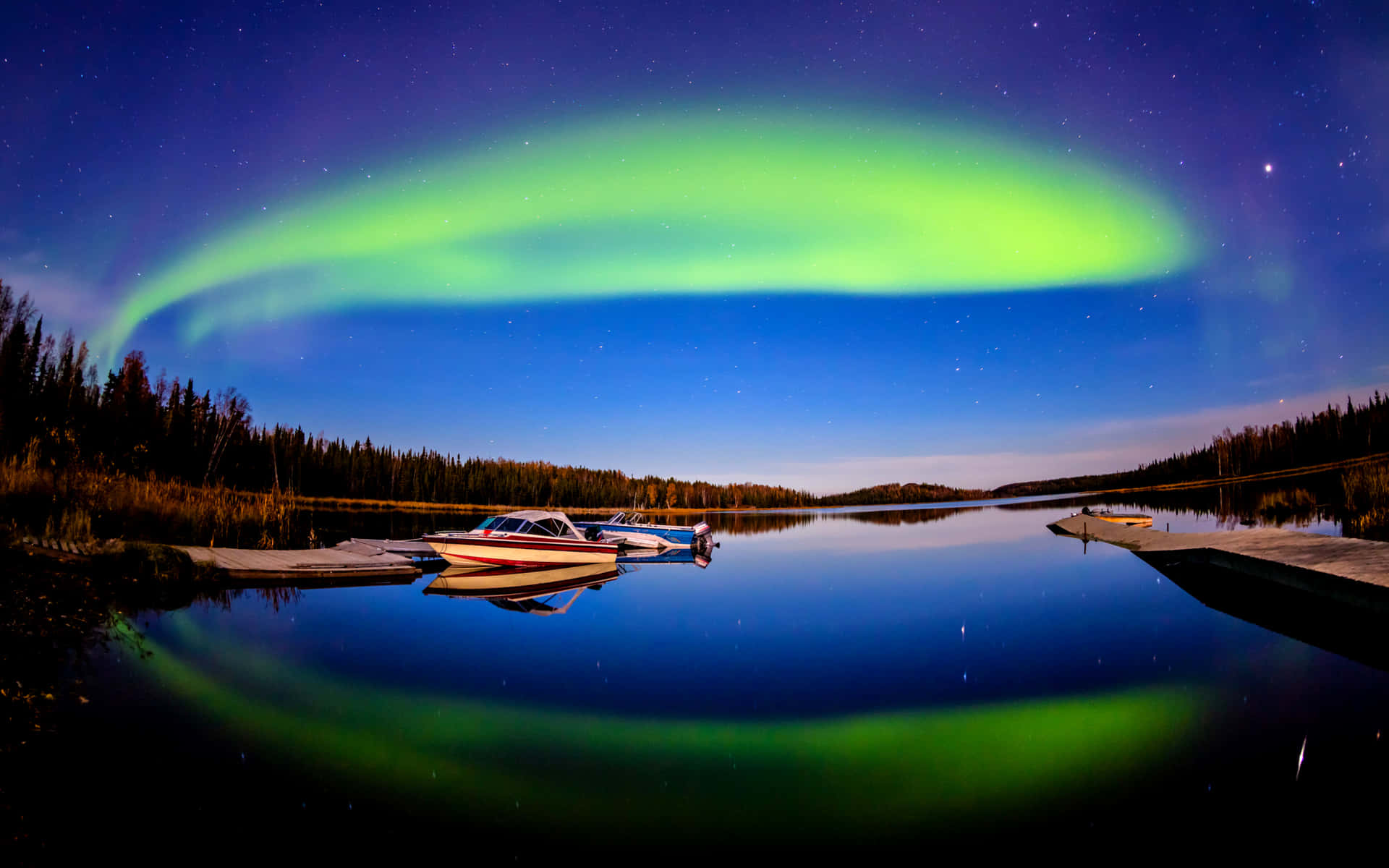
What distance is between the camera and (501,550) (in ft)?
83.8

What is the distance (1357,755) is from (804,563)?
25.2 m

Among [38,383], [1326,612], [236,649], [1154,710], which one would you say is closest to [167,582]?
[236,649]

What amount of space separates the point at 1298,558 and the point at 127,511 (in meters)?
36.9

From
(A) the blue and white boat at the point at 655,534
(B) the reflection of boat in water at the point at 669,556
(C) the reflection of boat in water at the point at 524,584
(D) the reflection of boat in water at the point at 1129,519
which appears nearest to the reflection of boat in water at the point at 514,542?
(C) the reflection of boat in water at the point at 524,584

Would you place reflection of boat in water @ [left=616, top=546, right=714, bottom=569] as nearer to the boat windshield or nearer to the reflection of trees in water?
the boat windshield

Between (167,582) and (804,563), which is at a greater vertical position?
(167,582)

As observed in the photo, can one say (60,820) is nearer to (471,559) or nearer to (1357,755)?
(1357,755)

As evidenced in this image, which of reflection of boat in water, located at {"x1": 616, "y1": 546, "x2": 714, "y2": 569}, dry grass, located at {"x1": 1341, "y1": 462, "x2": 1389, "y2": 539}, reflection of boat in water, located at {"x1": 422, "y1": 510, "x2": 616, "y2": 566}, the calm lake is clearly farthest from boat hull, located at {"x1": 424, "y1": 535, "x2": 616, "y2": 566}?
dry grass, located at {"x1": 1341, "y1": 462, "x2": 1389, "y2": 539}

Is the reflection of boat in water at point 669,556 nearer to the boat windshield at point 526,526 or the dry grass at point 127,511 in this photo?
the boat windshield at point 526,526

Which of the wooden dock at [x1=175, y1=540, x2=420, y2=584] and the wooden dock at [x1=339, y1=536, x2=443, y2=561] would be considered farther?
the wooden dock at [x1=339, y1=536, x2=443, y2=561]

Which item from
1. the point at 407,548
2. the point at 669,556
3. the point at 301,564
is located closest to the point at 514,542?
the point at 301,564

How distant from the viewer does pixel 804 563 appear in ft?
104

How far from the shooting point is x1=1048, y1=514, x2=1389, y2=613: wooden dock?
13250mm

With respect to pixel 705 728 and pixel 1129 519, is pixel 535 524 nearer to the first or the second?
pixel 705 728
